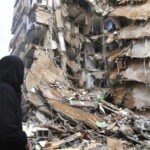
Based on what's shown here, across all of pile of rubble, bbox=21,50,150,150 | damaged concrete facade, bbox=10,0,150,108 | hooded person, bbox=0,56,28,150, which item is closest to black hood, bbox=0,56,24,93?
hooded person, bbox=0,56,28,150

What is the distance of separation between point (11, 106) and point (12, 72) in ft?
1.30

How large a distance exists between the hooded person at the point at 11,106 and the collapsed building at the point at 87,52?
9.46 metres

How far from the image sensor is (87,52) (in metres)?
21.5

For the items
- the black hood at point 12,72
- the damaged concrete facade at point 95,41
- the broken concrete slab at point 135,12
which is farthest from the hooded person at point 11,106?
the broken concrete slab at point 135,12

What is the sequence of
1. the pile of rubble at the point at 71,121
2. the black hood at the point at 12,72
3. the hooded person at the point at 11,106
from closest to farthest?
the hooded person at the point at 11,106 → the black hood at the point at 12,72 → the pile of rubble at the point at 71,121

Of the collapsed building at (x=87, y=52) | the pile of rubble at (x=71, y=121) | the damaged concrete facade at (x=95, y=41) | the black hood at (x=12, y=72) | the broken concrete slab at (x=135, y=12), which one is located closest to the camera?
the black hood at (x=12, y=72)

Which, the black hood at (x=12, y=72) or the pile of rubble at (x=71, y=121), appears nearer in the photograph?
the black hood at (x=12, y=72)

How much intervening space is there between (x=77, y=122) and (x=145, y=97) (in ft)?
20.4

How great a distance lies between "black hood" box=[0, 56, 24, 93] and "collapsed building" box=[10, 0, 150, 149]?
944cm

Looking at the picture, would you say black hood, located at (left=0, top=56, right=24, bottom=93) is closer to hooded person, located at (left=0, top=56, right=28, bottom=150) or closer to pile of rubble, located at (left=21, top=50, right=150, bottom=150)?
hooded person, located at (left=0, top=56, right=28, bottom=150)

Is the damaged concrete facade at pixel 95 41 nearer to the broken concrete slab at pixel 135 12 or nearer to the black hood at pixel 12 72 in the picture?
the broken concrete slab at pixel 135 12

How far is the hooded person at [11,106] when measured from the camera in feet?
9.64

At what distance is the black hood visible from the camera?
321cm

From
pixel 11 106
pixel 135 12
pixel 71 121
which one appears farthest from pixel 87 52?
pixel 11 106
